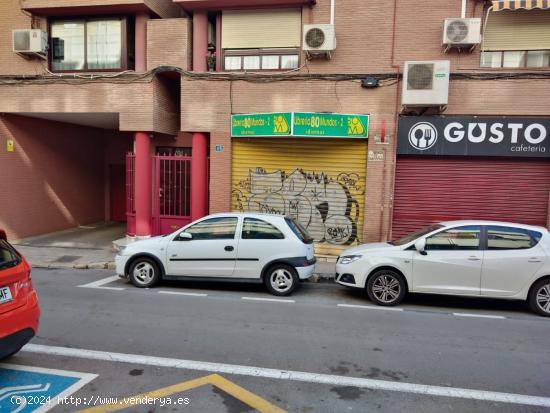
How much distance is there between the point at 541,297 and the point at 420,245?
2.10 meters

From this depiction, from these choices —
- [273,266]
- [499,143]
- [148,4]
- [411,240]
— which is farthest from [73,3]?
[499,143]

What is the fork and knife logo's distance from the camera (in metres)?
10.8

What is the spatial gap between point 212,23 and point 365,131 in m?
5.28

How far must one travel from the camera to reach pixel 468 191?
10898 millimetres

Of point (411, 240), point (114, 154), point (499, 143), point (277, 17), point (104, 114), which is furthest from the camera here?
point (114, 154)

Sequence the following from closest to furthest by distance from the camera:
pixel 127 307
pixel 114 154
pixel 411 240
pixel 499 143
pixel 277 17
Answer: pixel 127 307
pixel 411 240
pixel 499 143
pixel 277 17
pixel 114 154

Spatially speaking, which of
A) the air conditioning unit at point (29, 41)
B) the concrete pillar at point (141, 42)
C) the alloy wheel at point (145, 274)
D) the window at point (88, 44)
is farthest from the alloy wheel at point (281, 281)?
the air conditioning unit at point (29, 41)

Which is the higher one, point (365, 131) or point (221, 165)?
point (365, 131)

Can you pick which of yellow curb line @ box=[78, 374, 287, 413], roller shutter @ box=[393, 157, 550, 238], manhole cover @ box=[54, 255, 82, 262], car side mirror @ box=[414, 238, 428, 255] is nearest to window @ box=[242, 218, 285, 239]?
car side mirror @ box=[414, 238, 428, 255]

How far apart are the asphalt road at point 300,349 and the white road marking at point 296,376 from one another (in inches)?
0.6

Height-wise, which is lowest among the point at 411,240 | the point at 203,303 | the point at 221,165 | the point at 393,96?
the point at 203,303

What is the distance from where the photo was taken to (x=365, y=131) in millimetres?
10805

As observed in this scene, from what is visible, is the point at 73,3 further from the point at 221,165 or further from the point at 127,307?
the point at 127,307

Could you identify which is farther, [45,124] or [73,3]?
A: [45,124]
